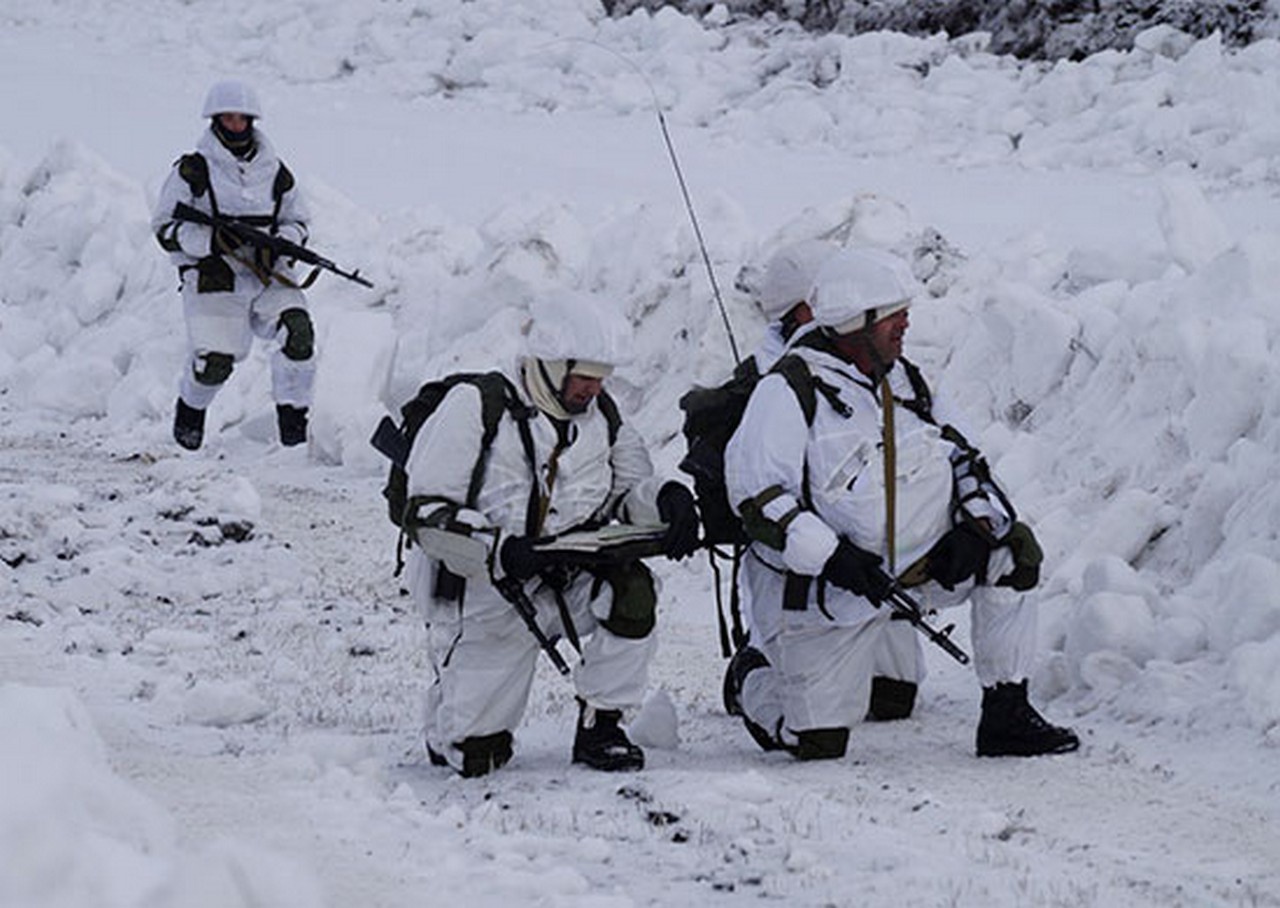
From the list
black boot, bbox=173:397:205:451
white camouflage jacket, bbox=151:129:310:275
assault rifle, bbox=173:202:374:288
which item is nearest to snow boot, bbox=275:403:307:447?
black boot, bbox=173:397:205:451

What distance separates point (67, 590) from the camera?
822 cm

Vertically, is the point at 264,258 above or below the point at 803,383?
above

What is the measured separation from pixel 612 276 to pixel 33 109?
11786mm

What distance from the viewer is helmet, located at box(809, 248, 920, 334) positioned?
5832mm

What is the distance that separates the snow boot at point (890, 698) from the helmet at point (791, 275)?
1.25m

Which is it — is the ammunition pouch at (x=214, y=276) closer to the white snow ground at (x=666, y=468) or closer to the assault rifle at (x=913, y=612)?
the white snow ground at (x=666, y=468)

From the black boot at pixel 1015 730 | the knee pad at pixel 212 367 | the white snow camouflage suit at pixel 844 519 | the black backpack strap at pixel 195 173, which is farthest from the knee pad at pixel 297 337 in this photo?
the black boot at pixel 1015 730

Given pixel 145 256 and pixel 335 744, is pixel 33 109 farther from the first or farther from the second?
pixel 335 744

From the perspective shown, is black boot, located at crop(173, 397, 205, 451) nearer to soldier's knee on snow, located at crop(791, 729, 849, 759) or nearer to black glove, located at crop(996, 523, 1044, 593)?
soldier's knee on snow, located at crop(791, 729, 849, 759)

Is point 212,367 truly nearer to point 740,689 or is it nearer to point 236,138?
point 236,138

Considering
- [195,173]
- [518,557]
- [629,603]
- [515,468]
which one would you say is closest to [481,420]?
[515,468]

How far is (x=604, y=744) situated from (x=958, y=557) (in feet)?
3.81

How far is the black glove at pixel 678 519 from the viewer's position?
5711mm

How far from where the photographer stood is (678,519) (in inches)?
226
